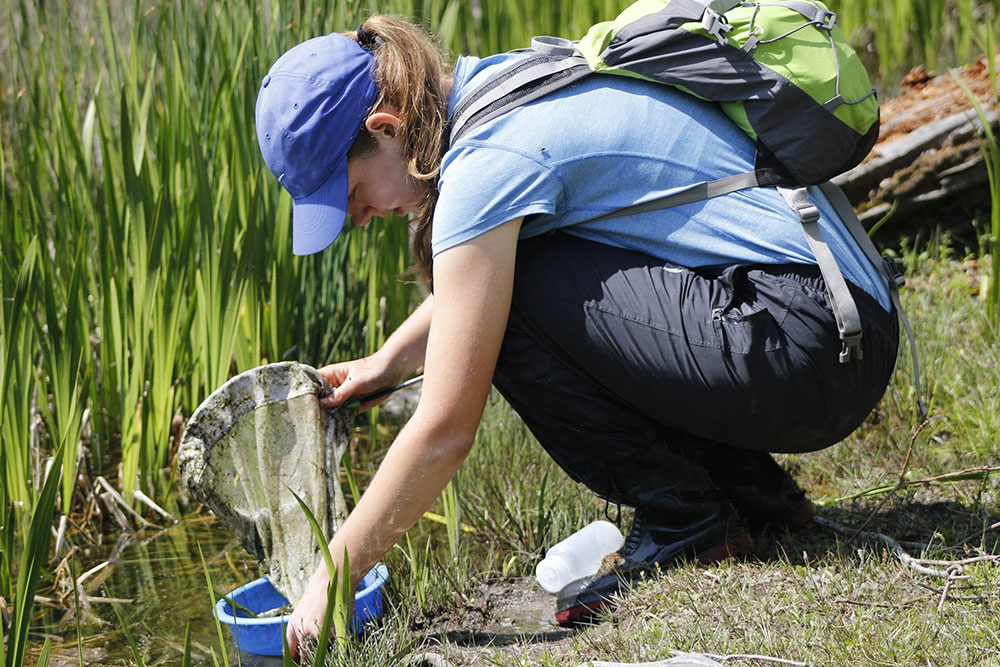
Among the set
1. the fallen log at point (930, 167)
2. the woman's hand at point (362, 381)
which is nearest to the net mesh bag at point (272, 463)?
the woman's hand at point (362, 381)

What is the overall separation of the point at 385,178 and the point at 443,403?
16.9 inches

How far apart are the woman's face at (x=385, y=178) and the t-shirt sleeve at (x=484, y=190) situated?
0.15m

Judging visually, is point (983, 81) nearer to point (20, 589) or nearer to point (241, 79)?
point (241, 79)

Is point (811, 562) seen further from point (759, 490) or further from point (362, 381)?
point (362, 381)

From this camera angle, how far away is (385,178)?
1.75 metres

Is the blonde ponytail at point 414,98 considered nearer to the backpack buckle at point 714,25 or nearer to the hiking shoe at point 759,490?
the backpack buckle at point 714,25

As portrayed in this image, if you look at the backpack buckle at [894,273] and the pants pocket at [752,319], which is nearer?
the pants pocket at [752,319]

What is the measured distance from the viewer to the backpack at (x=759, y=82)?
1635 millimetres

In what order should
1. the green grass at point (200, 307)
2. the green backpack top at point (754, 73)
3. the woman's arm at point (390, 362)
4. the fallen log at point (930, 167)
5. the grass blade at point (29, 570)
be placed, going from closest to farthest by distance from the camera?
the grass blade at point (29, 570), the green backpack top at point (754, 73), the woman's arm at point (390, 362), the green grass at point (200, 307), the fallen log at point (930, 167)

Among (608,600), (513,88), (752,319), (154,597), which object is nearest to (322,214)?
(513,88)

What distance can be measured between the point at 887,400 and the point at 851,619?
981mm

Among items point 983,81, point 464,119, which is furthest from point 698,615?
point 983,81

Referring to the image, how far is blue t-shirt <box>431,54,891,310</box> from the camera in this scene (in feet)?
5.24

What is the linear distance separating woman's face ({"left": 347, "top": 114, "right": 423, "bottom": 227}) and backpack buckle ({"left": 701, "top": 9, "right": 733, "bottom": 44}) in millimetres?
532
